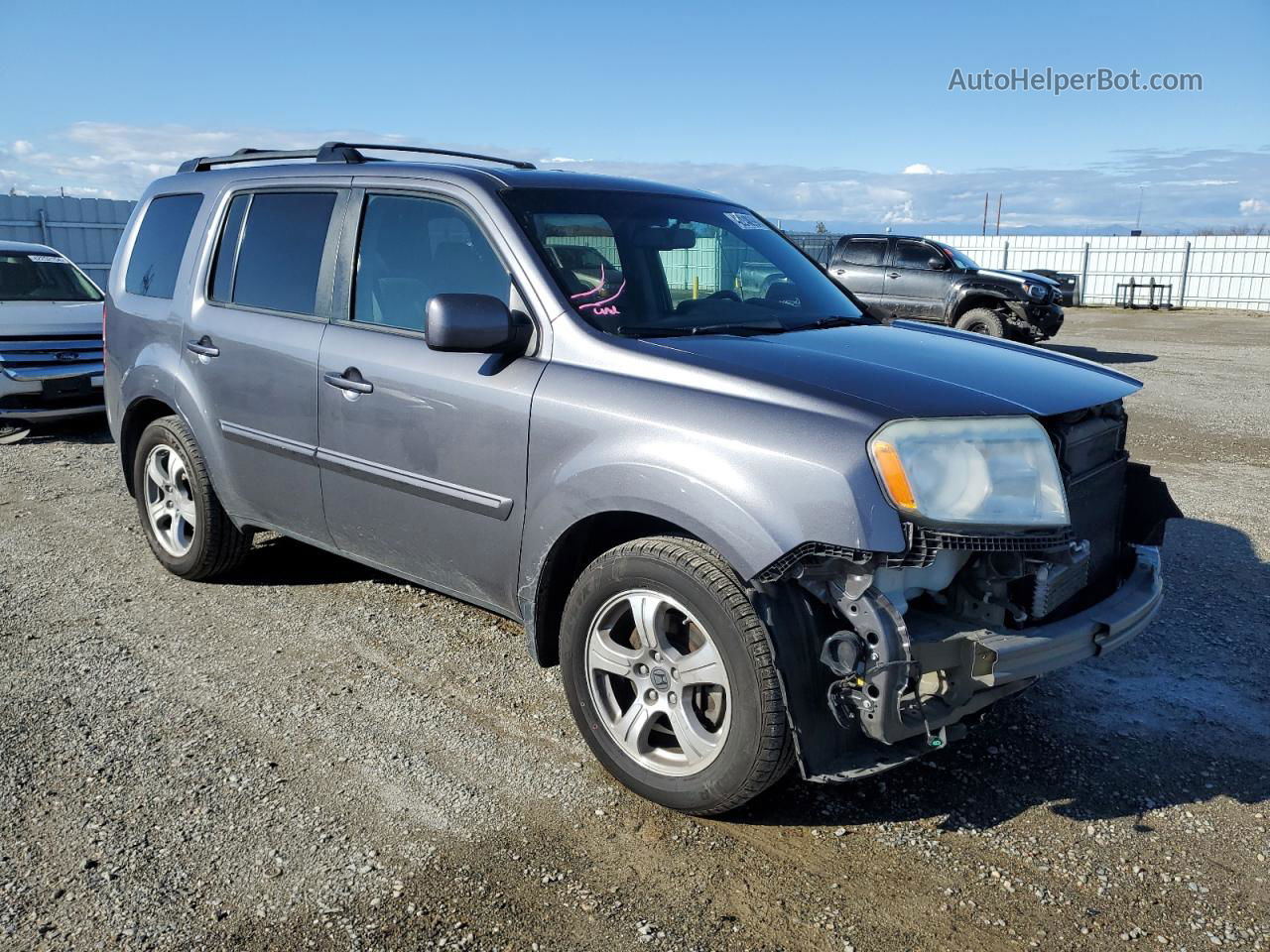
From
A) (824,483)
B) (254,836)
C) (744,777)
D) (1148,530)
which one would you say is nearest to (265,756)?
→ (254,836)

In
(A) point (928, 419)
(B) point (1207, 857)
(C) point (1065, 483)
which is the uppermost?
(A) point (928, 419)

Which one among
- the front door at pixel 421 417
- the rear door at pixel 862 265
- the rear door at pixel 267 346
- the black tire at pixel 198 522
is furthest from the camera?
the rear door at pixel 862 265

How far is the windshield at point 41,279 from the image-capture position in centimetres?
968

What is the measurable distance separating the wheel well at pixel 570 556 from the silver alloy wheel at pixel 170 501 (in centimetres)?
232

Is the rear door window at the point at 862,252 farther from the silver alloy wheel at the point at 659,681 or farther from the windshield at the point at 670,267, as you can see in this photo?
the silver alloy wheel at the point at 659,681

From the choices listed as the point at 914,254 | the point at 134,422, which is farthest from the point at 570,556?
the point at 914,254

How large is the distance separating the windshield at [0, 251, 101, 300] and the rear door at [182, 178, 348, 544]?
6.22m

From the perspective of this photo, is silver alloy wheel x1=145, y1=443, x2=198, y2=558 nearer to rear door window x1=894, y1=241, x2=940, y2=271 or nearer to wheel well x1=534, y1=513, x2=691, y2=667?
wheel well x1=534, y1=513, x2=691, y2=667

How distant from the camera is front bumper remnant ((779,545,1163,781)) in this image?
8.68ft

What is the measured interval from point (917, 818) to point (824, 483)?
1186mm

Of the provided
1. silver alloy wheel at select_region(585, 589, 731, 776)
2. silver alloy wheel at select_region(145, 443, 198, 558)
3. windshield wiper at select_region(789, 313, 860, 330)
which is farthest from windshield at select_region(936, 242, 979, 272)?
silver alloy wheel at select_region(585, 589, 731, 776)

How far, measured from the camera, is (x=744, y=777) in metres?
2.88

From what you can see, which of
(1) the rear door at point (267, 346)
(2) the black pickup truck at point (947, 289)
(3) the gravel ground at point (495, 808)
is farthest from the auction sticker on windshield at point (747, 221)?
(2) the black pickup truck at point (947, 289)

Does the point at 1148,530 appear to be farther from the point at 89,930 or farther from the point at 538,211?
the point at 89,930
